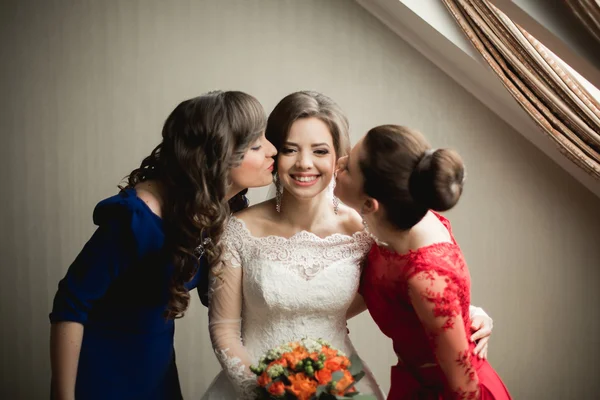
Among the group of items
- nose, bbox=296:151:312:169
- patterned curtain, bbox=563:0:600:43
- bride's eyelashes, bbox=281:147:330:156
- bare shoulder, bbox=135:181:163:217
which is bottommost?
bare shoulder, bbox=135:181:163:217

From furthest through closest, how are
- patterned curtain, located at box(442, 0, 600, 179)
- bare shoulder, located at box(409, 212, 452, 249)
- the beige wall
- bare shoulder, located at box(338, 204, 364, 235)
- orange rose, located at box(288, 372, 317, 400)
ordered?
the beige wall < patterned curtain, located at box(442, 0, 600, 179) < bare shoulder, located at box(338, 204, 364, 235) < bare shoulder, located at box(409, 212, 452, 249) < orange rose, located at box(288, 372, 317, 400)

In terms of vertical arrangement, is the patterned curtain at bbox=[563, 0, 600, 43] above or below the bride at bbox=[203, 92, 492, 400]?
above

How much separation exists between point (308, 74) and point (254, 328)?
1.59 meters

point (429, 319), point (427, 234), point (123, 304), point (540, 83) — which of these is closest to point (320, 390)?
point (429, 319)

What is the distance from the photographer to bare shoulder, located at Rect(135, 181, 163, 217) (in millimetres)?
1875

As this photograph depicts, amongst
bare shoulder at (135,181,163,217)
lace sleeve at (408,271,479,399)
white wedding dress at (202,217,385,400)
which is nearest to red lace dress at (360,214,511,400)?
lace sleeve at (408,271,479,399)

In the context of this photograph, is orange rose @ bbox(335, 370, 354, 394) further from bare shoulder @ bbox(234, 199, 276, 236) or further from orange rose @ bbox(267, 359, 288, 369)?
bare shoulder @ bbox(234, 199, 276, 236)

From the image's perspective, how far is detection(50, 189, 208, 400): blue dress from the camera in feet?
5.93

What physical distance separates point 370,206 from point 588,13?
752 mm

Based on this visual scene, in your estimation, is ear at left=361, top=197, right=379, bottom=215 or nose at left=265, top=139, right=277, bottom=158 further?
nose at left=265, top=139, right=277, bottom=158

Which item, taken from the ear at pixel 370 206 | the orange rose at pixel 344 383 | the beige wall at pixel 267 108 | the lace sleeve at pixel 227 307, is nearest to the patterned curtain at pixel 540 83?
the beige wall at pixel 267 108

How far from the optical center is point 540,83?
240 centimetres

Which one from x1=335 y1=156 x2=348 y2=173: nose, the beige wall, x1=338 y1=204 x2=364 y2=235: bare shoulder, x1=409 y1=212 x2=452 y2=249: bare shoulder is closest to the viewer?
x1=409 y1=212 x2=452 y2=249: bare shoulder

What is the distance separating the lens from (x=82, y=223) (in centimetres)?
328
